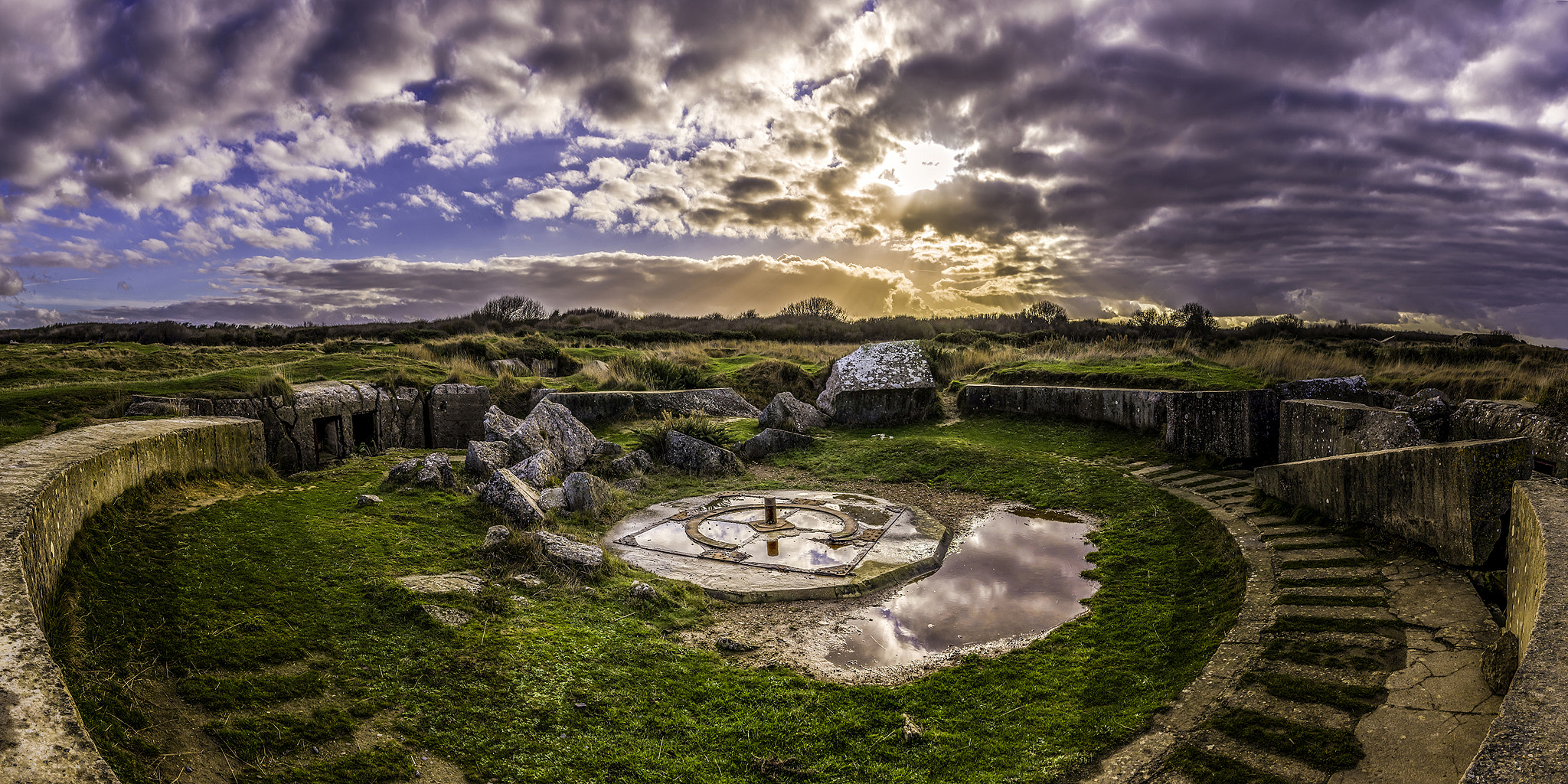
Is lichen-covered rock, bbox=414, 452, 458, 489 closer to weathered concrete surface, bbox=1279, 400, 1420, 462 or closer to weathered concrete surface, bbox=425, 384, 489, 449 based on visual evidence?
weathered concrete surface, bbox=425, 384, 489, 449

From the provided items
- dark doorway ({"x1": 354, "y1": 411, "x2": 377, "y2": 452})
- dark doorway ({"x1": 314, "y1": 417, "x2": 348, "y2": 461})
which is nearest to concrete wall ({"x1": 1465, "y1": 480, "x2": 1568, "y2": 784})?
dark doorway ({"x1": 314, "y1": 417, "x2": 348, "y2": 461})

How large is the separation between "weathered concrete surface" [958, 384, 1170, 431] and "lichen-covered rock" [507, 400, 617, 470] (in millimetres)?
7729

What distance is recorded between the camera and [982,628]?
5215mm

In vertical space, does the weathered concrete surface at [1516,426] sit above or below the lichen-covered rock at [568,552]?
above

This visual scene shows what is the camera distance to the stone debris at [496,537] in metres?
5.68

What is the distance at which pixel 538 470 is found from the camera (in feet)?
26.9

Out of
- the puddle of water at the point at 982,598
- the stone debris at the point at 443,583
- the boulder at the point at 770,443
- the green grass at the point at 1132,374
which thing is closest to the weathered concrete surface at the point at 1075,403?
the green grass at the point at 1132,374

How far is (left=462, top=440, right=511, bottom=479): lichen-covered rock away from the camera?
7.87m

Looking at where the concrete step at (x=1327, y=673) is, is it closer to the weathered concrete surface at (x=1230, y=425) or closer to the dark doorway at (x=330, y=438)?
the weathered concrete surface at (x=1230, y=425)

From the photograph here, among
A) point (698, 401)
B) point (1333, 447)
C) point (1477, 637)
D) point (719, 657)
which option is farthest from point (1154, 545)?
point (698, 401)

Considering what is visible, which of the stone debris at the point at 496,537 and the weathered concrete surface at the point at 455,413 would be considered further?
the weathered concrete surface at the point at 455,413

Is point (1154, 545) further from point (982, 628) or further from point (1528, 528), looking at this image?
point (1528, 528)

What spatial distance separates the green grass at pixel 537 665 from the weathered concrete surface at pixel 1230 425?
3548mm

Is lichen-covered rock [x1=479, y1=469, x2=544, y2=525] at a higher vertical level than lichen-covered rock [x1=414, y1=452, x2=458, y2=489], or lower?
lower
